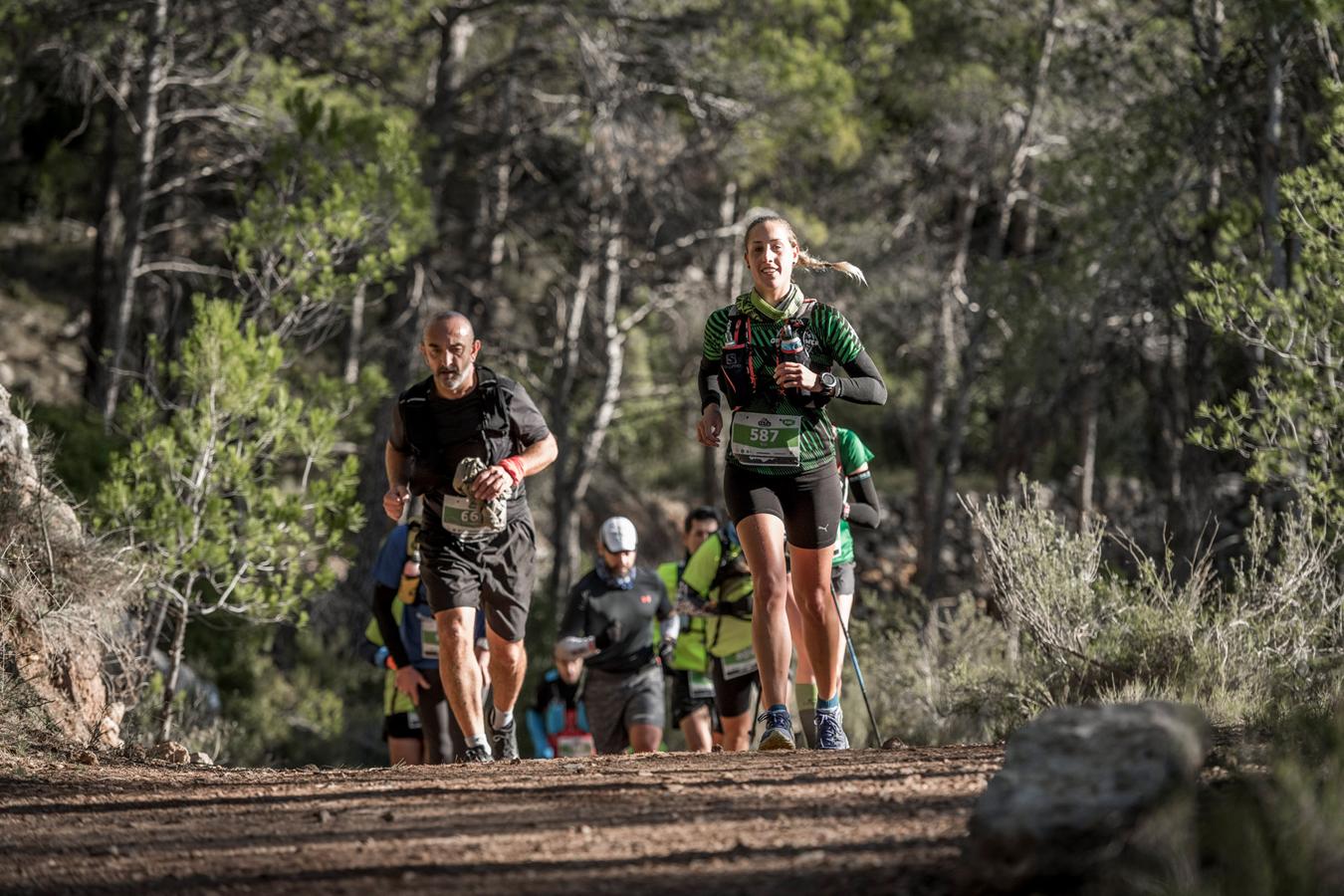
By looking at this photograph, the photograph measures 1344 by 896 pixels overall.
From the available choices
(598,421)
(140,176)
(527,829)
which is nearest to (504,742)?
(527,829)

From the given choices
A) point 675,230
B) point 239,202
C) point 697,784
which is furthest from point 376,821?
point 675,230

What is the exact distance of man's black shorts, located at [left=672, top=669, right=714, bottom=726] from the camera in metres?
10.6

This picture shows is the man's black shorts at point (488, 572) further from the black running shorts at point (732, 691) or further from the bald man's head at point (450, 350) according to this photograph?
the black running shorts at point (732, 691)

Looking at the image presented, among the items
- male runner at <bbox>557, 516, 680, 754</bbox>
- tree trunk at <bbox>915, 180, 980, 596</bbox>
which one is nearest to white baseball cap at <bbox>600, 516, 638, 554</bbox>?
male runner at <bbox>557, 516, 680, 754</bbox>

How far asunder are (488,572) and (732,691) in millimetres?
2671

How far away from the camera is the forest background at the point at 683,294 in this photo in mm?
9742

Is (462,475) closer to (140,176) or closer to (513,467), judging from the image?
(513,467)

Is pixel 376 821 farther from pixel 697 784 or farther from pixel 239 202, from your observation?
pixel 239 202

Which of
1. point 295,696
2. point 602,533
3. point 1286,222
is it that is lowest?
point 295,696

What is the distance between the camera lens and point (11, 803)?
5660 mm

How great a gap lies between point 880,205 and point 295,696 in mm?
12332

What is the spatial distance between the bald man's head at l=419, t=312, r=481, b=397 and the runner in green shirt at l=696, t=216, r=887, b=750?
112cm

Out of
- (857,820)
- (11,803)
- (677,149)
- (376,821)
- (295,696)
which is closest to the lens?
(857,820)

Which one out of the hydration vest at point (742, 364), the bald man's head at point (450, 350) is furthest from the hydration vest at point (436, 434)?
the hydration vest at point (742, 364)
